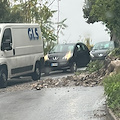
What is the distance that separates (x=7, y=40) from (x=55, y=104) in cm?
584

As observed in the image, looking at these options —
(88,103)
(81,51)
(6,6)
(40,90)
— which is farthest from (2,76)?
(6,6)

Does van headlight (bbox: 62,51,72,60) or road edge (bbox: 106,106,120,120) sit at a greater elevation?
road edge (bbox: 106,106,120,120)

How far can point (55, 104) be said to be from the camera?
1138cm

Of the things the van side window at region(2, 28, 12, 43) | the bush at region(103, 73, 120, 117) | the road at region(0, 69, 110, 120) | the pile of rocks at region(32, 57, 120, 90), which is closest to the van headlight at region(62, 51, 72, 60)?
the pile of rocks at region(32, 57, 120, 90)

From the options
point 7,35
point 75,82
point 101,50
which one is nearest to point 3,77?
point 7,35

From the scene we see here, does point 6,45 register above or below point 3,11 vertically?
below

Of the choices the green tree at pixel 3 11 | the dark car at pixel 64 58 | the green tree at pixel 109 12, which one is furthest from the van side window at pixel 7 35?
the green tree at pixel 3 11

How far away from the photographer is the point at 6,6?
87.8 ft

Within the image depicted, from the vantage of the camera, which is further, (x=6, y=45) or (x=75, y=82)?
(x=6, y=45)

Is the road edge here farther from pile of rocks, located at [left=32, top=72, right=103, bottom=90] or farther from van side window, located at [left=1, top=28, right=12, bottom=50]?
van side window, located at [left=1, top=28, right=12, bottom=50]

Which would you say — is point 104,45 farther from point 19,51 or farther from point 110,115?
point 110,115

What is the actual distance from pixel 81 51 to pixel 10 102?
42.2ft

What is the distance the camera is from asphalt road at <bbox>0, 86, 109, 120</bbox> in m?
9.70

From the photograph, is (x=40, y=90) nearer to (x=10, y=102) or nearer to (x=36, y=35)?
(x=10, y=102)
